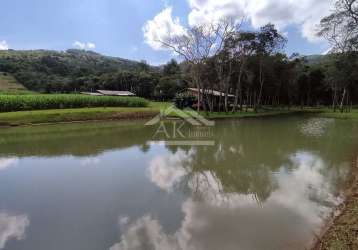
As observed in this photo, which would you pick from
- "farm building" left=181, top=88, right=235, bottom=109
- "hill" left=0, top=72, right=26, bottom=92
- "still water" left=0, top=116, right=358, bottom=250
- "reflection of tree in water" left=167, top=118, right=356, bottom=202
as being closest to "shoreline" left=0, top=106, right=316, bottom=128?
"farm building" left=181, top=88, right=235, bottom=109

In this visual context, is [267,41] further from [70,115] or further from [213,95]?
[70,115]

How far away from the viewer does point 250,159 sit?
34.5ft

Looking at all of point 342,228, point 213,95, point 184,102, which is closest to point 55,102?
point 184,102

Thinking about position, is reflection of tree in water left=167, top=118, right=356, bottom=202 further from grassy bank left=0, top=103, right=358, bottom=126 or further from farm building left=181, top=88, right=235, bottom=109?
farm building left=181, top=88, right=235, bottom=109

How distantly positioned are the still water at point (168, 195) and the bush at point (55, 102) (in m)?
12.9

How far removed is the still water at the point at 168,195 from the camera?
481cm

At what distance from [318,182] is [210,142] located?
726 cm

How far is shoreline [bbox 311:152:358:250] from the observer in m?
4.12

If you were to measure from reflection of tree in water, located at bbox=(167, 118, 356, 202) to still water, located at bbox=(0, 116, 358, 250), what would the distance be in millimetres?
41

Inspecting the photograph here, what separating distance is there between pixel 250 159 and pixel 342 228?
19.3 ft

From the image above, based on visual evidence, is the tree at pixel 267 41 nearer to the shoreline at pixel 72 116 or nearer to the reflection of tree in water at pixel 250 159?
the shoreline at pixel 72 116

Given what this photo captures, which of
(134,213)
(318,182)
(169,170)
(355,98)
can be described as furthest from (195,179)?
(355,98)

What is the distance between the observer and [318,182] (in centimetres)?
783

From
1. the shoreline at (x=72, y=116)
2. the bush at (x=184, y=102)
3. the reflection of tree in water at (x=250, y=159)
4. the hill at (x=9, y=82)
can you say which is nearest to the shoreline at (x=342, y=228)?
the reflection of tree in water at (x=250, y=159)
